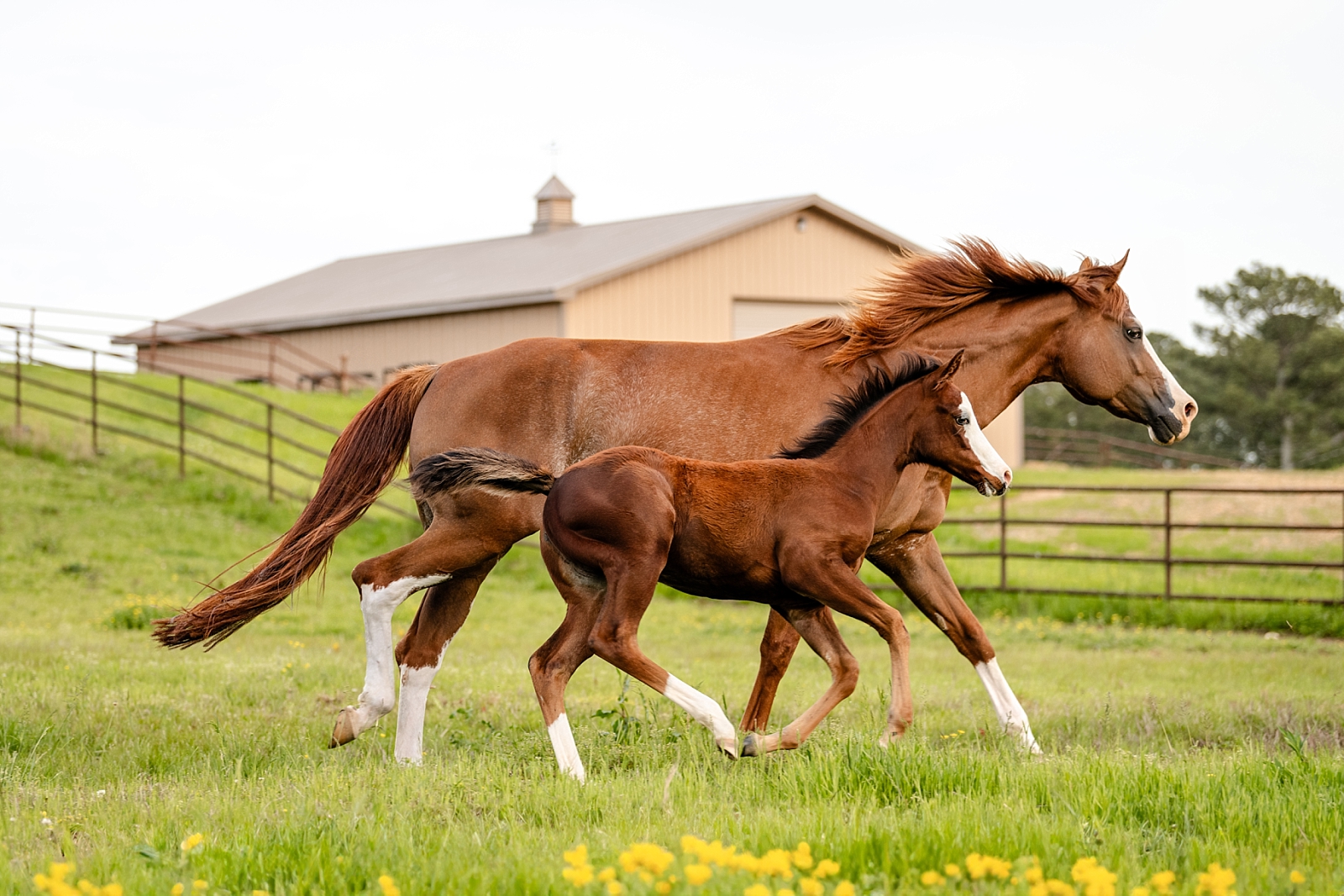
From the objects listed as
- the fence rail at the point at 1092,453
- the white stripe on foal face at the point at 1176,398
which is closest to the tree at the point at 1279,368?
the fence rail at the point at 1092,453

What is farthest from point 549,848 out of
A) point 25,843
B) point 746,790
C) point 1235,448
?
point 1235,448

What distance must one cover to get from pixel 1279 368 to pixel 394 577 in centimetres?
3990

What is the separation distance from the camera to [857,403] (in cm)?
552

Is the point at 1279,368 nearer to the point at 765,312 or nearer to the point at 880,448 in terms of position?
the point at 765,312

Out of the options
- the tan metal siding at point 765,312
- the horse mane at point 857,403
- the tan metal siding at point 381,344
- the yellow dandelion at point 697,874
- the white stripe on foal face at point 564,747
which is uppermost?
the tan metal siding at point 765,312

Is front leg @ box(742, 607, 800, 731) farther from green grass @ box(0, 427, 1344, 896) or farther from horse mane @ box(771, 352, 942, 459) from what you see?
horse mane @ box(771, 352, 942, 459)

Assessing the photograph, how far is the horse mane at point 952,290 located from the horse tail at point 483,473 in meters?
1.64

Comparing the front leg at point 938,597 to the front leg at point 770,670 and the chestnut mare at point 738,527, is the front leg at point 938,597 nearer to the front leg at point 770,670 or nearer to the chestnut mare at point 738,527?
the front leg at point 770,670

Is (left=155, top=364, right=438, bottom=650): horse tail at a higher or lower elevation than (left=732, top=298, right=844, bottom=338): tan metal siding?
lower

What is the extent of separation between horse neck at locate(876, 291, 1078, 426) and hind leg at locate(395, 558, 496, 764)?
2409 millimetres

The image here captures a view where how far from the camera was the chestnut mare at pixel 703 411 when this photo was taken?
585cm

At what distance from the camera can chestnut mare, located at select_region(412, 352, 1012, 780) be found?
4.86 m

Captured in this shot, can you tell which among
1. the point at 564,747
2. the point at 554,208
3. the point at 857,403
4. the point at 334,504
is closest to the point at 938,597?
the point at 857,403

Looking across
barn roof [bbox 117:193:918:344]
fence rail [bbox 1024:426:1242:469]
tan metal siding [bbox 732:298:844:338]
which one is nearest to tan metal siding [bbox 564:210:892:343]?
tan metal siding [bbox 732:298:844:338]
